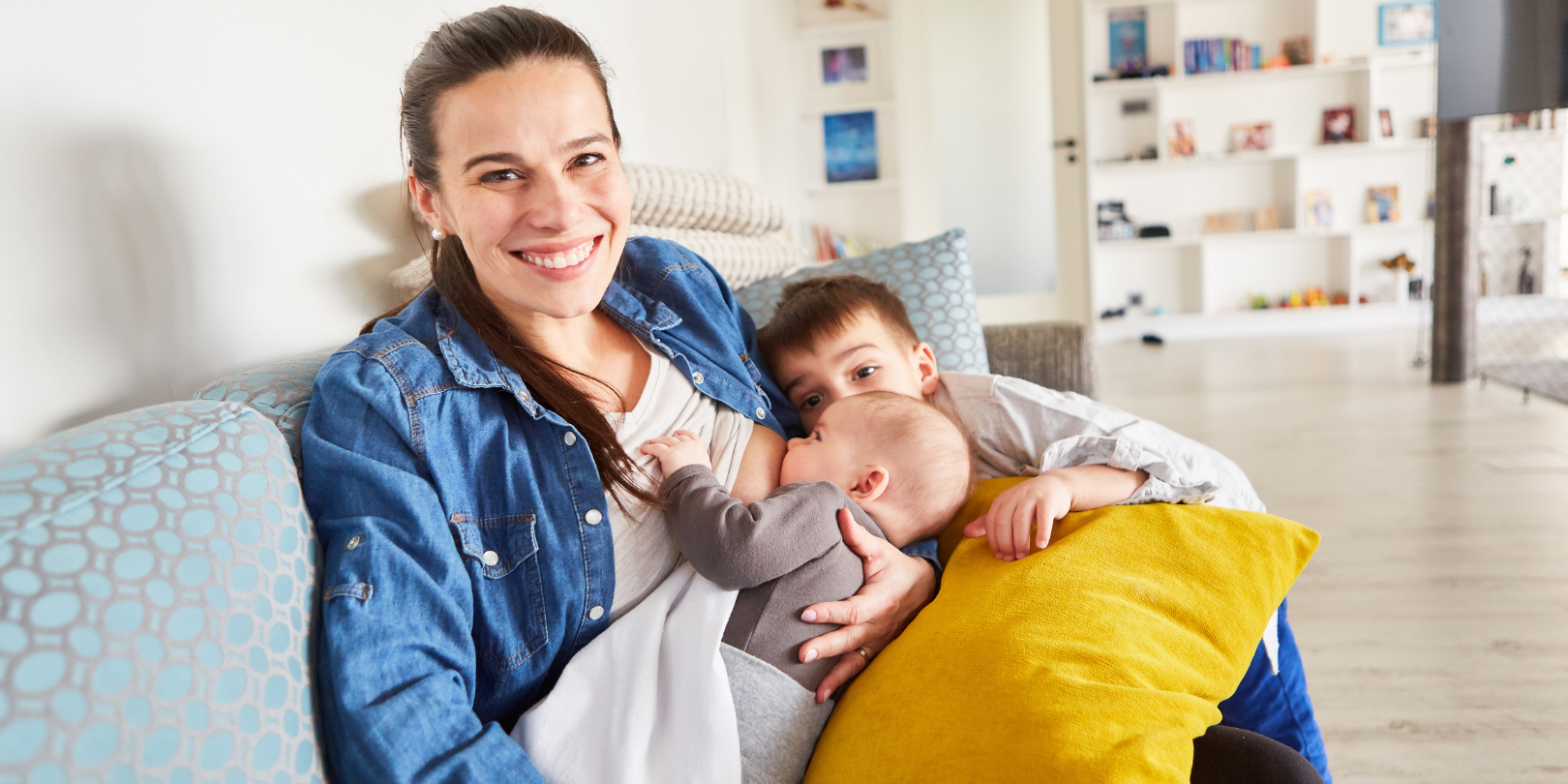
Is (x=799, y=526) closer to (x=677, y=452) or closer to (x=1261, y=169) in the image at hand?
(x=677, y=452)

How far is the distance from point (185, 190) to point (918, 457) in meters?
0.90

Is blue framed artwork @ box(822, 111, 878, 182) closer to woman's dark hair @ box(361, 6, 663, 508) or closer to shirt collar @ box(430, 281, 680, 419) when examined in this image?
woman's dark hair @ box(361, 6, 663, 508)

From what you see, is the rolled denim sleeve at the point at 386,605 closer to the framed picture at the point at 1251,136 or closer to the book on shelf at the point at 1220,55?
the book on shelf at the point at 1220,55

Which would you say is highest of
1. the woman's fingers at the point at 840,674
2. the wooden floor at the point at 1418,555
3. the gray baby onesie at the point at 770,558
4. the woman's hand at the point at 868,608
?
the gray baby onesie at the point at 770,558

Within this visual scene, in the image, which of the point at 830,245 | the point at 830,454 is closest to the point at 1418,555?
the point at 830,454

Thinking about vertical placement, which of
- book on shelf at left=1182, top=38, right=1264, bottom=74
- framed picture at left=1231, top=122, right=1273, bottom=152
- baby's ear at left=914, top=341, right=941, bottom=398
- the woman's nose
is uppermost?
book on shelf at left=1182, top=38, right=1264, bottom=74

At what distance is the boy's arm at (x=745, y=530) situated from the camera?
1.00 meters

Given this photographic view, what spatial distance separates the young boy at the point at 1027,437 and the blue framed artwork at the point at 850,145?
4373mm

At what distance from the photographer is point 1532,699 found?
166 cm

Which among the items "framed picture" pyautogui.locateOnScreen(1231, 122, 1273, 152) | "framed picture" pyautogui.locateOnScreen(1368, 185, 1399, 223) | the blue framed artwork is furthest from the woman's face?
"framed picture" pyautogui.locateOnScreen(1368, 185, 1399, 223)

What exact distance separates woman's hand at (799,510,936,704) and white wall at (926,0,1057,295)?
5149mm

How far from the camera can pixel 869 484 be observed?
118cm

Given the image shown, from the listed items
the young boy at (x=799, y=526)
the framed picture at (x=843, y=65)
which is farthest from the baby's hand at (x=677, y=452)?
the framed picture at (x=843, y=65)

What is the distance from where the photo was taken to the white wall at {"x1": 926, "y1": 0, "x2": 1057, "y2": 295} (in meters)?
5.97
